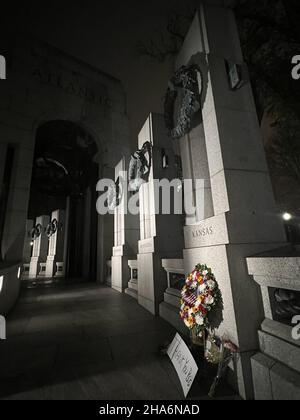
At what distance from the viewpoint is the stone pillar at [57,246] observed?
59.0 feet

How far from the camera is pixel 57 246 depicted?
1809cm

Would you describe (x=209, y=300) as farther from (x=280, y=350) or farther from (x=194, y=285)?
(x=280, y=350)

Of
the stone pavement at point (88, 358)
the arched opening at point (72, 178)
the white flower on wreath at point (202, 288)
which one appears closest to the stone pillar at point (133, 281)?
the stone pavement at point (88, 358)

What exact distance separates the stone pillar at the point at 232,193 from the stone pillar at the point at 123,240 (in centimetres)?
541

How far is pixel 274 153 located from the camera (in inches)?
515

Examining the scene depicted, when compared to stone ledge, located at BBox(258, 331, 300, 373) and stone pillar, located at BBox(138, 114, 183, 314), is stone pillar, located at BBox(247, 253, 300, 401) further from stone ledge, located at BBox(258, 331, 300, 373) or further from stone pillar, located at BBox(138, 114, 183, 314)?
stone pillar, located at BBox(138, 114, 183, 314)

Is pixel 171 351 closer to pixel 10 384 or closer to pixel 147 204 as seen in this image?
pixel 10 384

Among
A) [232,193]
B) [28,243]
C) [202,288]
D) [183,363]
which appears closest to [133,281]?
[202,288]

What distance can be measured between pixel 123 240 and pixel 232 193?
6.83 m

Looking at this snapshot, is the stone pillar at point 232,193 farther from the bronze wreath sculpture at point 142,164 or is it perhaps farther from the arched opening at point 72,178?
the arched opening at point 72,178

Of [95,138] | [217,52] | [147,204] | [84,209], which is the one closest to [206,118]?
[217,52]

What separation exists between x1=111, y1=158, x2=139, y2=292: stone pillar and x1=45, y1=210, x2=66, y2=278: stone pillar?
32.8 ft

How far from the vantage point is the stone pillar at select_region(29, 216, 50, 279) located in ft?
64.5

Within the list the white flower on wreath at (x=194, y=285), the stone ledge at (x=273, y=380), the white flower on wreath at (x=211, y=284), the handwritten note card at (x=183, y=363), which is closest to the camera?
the stone ledge at (x=273, y=380)
